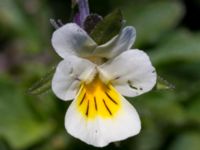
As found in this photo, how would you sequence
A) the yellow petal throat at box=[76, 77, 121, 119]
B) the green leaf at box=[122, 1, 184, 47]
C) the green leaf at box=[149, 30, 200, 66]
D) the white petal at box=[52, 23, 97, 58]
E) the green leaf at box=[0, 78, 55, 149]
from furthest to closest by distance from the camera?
the green leaf at box=[122, 1, 184, 47] < the green leaf at box=[149, 30, 200, 66] < the green leaf at box=[0, 78, 55, 149] < the yellow petal throat at box=[76, 77, 121, 119] < the white petal at box=[52, 23, 97, 58]

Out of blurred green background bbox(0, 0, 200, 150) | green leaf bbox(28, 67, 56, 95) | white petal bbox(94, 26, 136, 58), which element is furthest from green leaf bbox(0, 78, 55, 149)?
white petal bbox(94, 26, 136, 58)

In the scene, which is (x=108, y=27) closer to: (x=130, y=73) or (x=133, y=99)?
(x=130, y=73)

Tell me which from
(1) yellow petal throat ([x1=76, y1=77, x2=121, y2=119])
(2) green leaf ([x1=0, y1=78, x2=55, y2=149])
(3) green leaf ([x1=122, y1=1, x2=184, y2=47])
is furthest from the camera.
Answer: (3) green leaf ([x1=122, y1=1, x2=184, y2=47])

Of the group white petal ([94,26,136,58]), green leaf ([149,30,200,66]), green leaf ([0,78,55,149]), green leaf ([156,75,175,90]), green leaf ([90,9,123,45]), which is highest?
green leaf ([90,9,123,45])

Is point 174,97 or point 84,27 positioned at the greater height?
point 84,27

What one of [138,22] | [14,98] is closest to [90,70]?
[14,98]

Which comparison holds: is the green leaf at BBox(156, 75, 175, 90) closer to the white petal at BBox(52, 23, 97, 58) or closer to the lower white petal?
the lower white petal

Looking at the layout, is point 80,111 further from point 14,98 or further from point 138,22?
point 138,22
